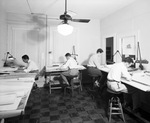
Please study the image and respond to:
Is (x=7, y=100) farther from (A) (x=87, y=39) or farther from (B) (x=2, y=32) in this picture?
(A) (x=87, y=39)

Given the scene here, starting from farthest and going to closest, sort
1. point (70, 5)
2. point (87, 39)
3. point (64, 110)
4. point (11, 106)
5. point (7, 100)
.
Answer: point (87, 39)
point (70, 5)
point (64, 110)
point (7, 100)
point (11, 106)

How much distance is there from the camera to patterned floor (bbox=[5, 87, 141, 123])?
→ 2.07 metres

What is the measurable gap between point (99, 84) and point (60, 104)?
1.50 metres

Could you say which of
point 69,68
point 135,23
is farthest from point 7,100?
point 135,23

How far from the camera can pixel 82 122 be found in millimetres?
2002

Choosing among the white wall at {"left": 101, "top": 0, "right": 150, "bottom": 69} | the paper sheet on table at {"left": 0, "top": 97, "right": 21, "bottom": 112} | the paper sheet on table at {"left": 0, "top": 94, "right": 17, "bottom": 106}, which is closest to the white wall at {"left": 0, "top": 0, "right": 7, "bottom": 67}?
the paper sheet on table at {"left": 0, "top": 94, "right": 17, "bottom": 106}

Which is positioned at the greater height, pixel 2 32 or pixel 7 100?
pixel 2 32

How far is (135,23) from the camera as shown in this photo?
282 centimetres

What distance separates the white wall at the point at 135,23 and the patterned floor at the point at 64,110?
1.53m

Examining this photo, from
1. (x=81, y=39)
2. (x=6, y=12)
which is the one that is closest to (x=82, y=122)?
(x=81, y=39)

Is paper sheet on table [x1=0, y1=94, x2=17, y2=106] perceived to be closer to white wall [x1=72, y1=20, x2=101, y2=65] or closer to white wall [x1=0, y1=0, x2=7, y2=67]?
white wall [x1=0, y1=0, x2=7, y2=67]

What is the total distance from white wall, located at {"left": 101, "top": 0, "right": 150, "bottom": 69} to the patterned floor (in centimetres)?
153

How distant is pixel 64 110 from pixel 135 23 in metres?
2.73

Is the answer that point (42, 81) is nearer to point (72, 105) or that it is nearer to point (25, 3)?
point (72, 105)
